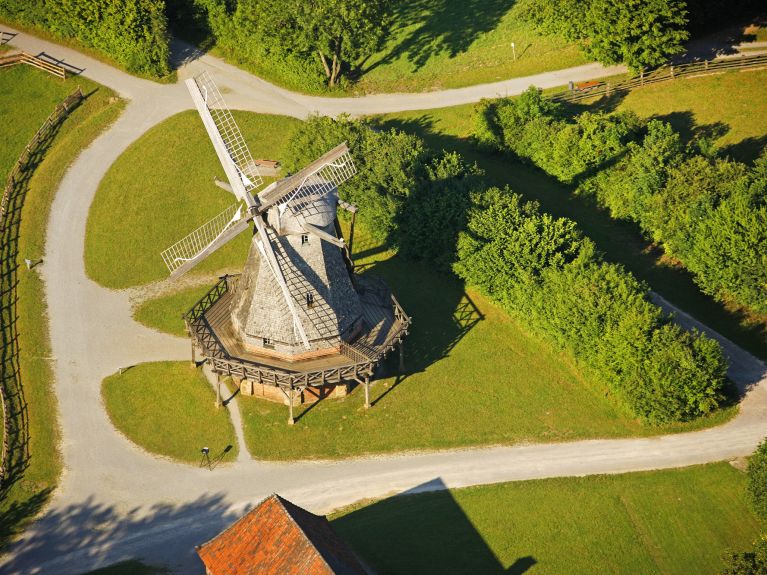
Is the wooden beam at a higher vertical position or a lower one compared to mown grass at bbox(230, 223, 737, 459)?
higher

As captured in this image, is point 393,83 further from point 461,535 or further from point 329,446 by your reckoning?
point 461,535

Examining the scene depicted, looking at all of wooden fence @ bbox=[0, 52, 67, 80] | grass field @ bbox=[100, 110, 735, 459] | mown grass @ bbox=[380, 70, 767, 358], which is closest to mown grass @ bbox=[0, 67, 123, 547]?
wooden fence @ bbox=[0, 52, 67, 80]

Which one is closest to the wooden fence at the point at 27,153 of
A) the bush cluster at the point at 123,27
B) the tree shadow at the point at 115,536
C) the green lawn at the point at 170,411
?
the bush cluster at the point at 123,27

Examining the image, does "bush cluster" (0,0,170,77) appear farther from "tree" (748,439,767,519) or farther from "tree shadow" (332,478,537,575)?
"tree" (748,439,767,519)

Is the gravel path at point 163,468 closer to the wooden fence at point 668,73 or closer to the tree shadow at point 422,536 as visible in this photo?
the tree shadow at point 422,536

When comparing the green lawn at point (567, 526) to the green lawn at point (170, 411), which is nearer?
the green lawn at point (567, 526)

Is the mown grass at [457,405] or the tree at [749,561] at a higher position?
the mown grass at [457,405]

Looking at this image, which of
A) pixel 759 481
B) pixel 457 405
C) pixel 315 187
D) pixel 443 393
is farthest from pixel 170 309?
pixel 759 481
